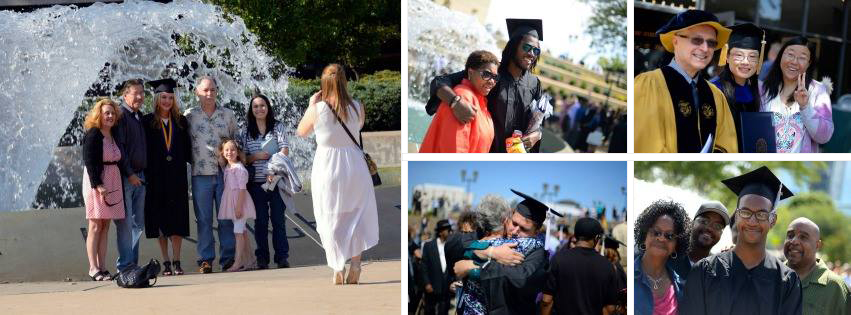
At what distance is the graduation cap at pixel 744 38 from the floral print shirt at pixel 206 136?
13.5 ft

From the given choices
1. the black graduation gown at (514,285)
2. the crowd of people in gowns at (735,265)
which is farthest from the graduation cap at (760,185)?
the black graduation gown at (514,285)

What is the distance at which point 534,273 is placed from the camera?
6.29 meters

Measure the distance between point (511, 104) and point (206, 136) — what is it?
369 cm

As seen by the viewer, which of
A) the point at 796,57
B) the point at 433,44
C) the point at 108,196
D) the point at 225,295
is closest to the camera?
the point at 433,44

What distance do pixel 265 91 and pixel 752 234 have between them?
7.98 meters

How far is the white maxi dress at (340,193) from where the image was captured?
27.3ft

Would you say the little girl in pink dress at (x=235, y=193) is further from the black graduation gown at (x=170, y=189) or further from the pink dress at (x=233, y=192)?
the black graduation gown at (x=170, y=189)

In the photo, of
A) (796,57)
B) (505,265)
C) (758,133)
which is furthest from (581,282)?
(796,57)

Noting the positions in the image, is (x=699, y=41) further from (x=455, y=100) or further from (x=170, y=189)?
(x=170, y=189)

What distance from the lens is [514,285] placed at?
625 centimetres

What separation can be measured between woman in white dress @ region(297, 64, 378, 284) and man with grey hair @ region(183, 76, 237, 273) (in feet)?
4.50

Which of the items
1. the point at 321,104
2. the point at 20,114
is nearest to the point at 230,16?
the point at 20,114

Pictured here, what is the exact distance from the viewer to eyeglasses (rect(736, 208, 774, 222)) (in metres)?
6.30

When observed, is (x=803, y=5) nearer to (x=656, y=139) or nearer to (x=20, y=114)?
(x=656, y=139)
